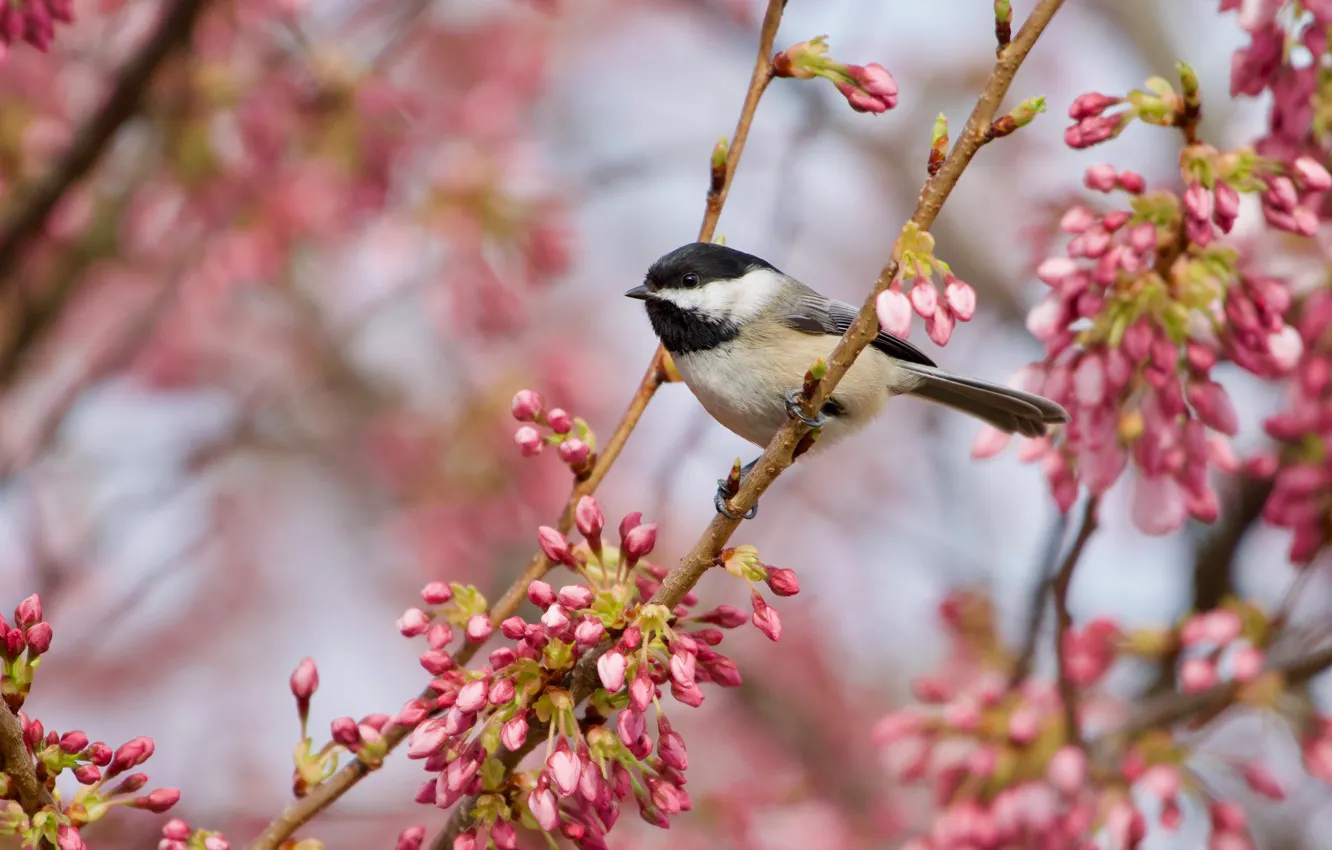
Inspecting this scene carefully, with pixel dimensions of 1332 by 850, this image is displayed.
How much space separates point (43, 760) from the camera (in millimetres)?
1688

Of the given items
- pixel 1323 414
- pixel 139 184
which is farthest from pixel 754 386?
pixel 139 184

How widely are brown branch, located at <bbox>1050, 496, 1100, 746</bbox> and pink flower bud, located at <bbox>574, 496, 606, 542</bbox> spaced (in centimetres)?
98

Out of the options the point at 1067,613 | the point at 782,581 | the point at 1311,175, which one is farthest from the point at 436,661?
the point at 1311,175

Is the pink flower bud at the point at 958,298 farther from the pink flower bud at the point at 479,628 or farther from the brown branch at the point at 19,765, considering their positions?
the brown branch at the point at 19,765

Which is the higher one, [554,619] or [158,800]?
[554,619]

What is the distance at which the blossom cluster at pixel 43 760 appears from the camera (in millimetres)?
1655

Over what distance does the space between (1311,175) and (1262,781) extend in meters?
1.55

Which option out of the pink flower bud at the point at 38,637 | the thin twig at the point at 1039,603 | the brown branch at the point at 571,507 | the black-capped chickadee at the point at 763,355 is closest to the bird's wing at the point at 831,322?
the black-capped chickadee at the point at 763,355

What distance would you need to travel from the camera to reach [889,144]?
5.84m

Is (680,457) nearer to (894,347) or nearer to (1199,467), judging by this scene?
(894,347)

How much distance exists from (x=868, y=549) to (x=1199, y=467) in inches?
177

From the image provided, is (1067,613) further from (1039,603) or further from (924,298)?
(924,298)

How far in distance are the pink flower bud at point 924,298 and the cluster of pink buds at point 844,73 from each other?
41 cm

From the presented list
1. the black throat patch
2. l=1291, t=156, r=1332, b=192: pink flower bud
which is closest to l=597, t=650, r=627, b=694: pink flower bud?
the black throat patch
